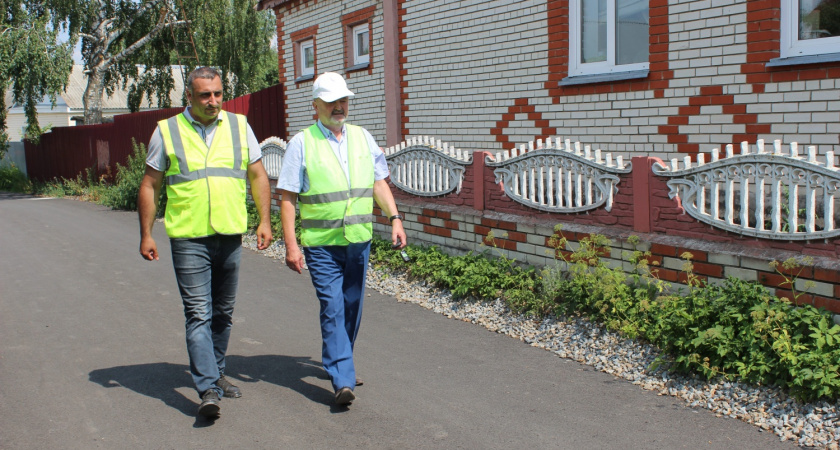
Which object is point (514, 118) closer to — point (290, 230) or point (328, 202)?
point (328, 202)

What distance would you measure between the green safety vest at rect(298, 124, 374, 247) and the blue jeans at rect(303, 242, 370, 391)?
7 cm

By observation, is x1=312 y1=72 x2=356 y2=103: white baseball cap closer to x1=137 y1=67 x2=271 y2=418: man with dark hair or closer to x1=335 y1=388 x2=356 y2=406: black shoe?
x1=137 y1=67 x2=271 y2=418: man with dark hair

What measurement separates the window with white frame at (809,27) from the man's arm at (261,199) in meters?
4.43

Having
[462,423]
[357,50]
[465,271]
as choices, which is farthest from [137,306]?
[357,50]

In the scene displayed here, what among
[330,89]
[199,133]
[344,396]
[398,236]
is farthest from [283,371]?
[330,89]

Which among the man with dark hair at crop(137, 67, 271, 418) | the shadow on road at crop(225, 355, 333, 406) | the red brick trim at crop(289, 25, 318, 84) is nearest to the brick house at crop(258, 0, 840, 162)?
the red brick trim at crop(289, 25, 318, 84)

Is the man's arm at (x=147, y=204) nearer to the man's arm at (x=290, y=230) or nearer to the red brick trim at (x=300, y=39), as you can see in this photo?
the man's arm at (x=290, y=230)

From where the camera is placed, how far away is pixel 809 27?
627 cm

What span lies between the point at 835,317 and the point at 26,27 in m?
23.0

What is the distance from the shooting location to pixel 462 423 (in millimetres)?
4305

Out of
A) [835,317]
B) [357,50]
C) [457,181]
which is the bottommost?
[835,317]

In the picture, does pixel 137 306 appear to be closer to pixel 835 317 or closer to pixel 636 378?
pixel 636 378

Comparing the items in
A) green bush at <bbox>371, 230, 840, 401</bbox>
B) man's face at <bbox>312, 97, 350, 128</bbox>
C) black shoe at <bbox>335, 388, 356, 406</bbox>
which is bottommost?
black shoe at <bbox>335, 388, 356, 406</bbox>

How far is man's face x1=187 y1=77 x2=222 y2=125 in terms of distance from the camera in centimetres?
452
